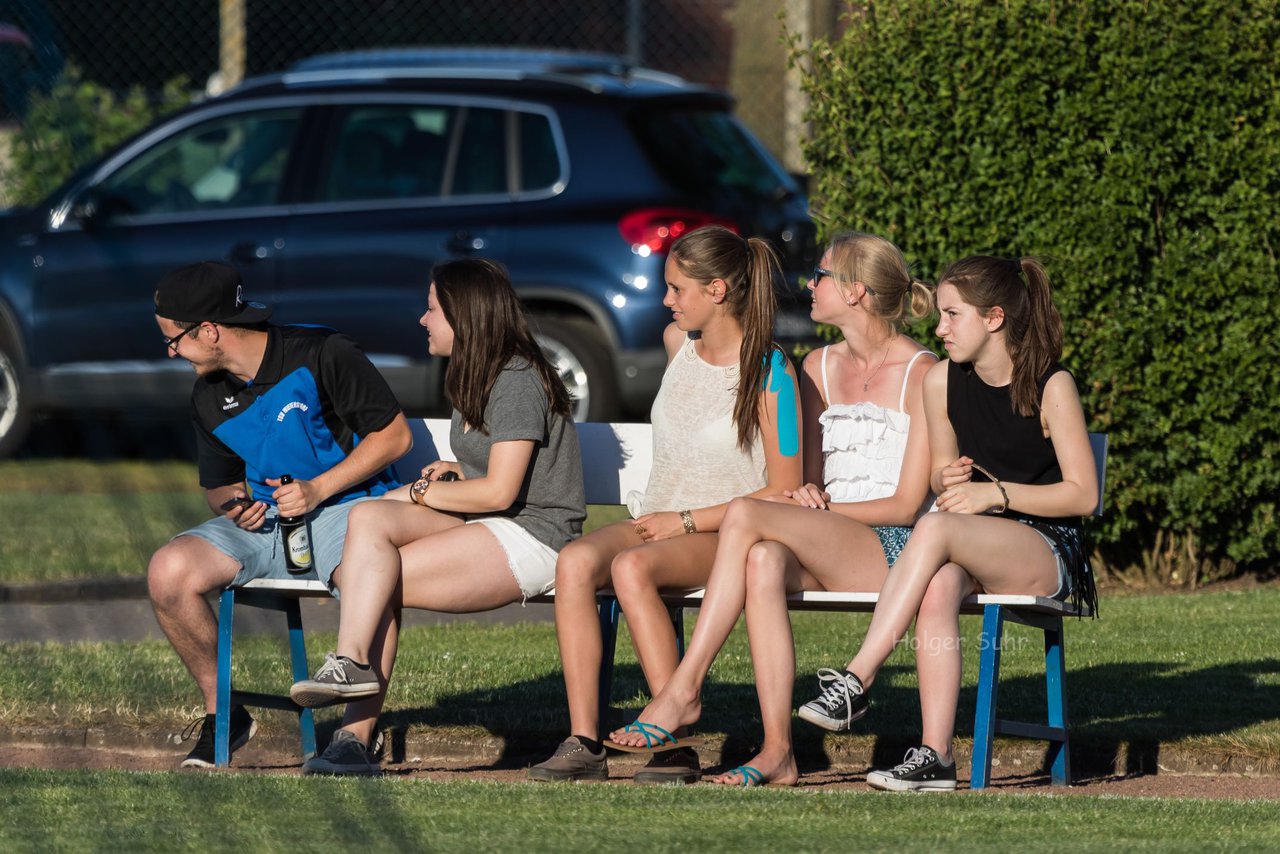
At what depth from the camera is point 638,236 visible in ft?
31.0

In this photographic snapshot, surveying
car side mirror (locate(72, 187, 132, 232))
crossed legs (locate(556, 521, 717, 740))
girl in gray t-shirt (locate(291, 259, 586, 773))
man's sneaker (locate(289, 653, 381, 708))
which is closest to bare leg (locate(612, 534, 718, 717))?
crossed legs (locate(556, 521, 717, 740))

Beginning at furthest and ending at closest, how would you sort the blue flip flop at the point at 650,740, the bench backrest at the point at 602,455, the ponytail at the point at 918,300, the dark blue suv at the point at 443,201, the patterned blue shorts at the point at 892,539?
1. the dark blue suv at the point at 443,201
2. the bench backrest at the point at 602,455
3. the ponytail at the point at 918,300
4. the patterned blue shorts at the point at 892,539
5. the blue flip flop at the point at 650,740

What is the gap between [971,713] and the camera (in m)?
5.45

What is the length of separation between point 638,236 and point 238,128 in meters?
2.55

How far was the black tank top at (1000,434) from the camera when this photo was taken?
4719 millimetres

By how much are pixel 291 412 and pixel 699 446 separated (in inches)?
39.8

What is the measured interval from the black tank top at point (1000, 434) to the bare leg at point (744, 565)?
1.09ft

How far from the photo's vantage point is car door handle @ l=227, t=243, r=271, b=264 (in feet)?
33.3

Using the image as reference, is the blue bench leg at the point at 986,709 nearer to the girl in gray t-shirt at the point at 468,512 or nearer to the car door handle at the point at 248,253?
the girl in gray t-shirt at the point at 468,512

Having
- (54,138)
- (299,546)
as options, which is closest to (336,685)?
(299,546)

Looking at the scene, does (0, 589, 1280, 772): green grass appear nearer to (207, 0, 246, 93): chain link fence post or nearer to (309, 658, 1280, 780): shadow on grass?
(309, 658, 1280, 780): shadow on grass

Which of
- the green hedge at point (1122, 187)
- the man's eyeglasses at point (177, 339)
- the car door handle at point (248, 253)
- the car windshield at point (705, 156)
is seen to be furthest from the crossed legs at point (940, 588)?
the car door handle at point (248, 253)

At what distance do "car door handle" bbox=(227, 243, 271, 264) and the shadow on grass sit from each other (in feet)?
15.6

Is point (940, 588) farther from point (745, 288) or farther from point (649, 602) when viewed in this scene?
point (745, 288)
